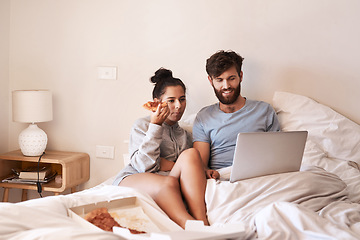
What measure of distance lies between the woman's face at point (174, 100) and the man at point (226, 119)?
19 centimetres

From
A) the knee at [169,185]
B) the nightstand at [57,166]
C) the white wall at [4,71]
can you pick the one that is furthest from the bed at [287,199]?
the white wall at [4,71]

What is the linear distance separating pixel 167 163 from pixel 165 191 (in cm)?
38

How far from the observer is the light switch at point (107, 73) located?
266cm

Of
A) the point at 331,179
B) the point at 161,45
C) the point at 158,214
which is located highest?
the point at 161,45

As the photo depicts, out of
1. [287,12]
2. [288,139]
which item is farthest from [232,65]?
[288,139]

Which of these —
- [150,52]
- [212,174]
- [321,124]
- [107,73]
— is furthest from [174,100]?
[321,124]

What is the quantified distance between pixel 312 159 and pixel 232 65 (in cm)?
65

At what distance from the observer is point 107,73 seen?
2.67 metres

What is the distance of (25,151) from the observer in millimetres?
2539

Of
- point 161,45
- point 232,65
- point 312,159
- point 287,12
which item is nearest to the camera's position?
point 312,159

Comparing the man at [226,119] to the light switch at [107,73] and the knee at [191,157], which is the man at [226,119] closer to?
the knee at [191,157]

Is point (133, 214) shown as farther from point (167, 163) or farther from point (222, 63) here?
point (222, 63)

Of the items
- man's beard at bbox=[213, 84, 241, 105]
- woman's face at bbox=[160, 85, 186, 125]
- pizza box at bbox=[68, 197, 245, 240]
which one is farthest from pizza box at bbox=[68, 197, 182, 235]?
man's beard at bbox=[213, 84, 241, 105]

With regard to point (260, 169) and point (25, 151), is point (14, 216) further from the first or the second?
point (25, 151)
